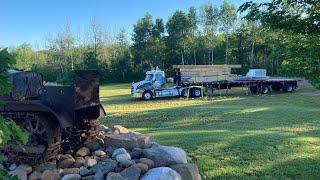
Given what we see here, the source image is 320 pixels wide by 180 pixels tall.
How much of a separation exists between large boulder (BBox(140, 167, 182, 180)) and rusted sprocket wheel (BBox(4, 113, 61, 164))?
157 cm

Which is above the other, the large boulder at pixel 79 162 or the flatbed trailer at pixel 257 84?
the flatbed trailer at pixel 257 84

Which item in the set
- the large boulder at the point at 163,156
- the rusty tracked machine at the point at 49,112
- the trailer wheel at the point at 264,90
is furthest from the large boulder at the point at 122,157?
the trailer wheel at the point at 264,90

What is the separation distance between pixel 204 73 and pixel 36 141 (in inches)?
1042

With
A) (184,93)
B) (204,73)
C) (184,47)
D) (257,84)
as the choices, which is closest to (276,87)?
(257,84)

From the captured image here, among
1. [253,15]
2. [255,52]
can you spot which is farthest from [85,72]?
[255,52]

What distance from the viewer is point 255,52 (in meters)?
55.3

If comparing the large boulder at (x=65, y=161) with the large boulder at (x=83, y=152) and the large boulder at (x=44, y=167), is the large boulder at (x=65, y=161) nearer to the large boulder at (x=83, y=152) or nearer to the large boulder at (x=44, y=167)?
the large boulder at (x=44, y=167)

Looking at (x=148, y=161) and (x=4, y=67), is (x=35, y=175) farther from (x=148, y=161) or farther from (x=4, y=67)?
(x=4, y=67)

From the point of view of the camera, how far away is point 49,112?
21.7ft

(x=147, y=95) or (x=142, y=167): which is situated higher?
(x=142, y=167)

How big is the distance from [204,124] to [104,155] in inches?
333

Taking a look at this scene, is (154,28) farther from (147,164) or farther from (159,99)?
(147,164)

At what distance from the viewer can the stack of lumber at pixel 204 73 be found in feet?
104

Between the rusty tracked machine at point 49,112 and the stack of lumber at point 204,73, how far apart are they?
80.1 ft
